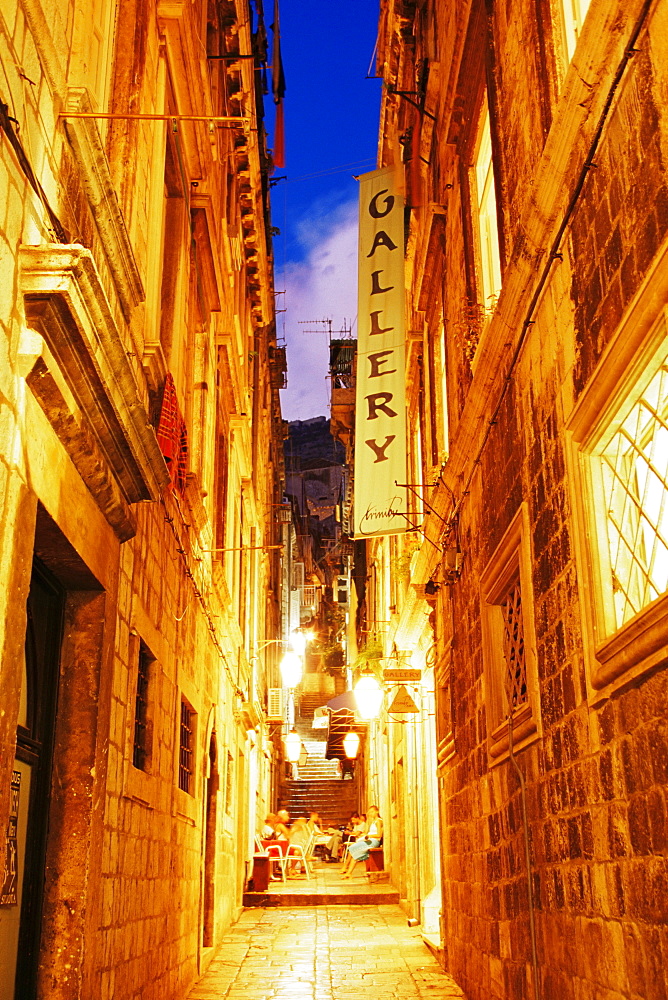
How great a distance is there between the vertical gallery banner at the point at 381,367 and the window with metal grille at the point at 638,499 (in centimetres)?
A: 455

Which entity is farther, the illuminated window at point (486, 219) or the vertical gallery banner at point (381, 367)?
the vertical gallery banner at point (381, 367)

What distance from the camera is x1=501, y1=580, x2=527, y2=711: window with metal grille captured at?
22.9ft

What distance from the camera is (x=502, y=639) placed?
772 cm

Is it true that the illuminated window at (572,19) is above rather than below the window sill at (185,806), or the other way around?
above

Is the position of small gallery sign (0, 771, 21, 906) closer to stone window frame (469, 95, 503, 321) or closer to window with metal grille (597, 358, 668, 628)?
window with metal grille (597, 358, 668, 628)

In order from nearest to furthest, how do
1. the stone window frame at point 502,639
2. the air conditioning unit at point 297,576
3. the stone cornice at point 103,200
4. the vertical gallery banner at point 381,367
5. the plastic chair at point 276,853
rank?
the stone cornice at point 103,200
the stone window frame at point 502,639
the vertical gallery banner at point 381,367
the plastic chair at point 276,853
the air conditioning unit at point 297,576

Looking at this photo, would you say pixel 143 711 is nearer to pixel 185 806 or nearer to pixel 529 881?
pixel 185 806

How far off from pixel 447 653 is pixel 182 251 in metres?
4.78

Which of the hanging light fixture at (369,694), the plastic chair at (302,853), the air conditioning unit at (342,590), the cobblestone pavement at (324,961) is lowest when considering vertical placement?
the cobblestone pavement at (324,961)

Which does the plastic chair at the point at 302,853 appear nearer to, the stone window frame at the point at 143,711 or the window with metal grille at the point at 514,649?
the stone window frame at the point at 143,711

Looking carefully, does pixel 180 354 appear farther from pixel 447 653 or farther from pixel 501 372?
pixel 447 653

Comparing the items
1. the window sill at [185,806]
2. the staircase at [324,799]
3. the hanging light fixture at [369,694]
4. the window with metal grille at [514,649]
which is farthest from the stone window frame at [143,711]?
the staircase at [324,799]

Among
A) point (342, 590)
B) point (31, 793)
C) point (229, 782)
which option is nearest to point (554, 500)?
point (31, 793)

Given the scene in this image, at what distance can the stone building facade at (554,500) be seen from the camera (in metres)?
4.07
